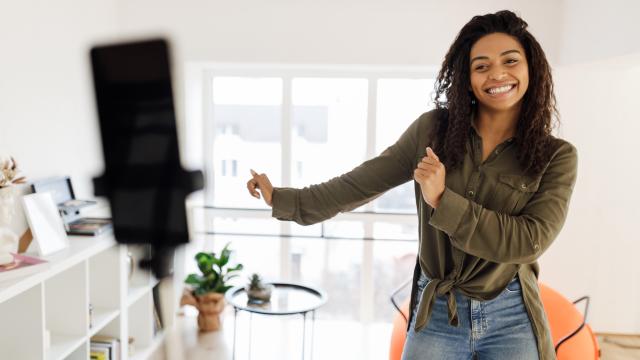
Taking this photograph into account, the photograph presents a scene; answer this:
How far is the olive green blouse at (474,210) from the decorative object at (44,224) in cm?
109

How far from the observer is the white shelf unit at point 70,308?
1692 mm

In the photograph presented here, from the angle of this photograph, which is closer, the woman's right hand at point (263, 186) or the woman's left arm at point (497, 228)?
the woman's left arm at point (497, 228)

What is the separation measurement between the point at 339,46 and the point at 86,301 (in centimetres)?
181

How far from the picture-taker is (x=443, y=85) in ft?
3.81

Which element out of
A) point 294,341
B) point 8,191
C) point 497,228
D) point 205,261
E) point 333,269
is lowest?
point 294,341

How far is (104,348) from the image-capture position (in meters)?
2.22

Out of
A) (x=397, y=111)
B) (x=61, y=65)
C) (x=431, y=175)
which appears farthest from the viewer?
(x=397, y=111)

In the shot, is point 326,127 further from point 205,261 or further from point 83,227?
point 83,227

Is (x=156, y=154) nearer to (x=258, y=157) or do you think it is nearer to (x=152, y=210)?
(x=152, y=210)

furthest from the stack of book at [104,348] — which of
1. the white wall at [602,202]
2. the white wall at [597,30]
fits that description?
the white wall at [597,30]

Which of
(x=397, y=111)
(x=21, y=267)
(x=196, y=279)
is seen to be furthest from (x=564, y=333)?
(x=21, y=267)

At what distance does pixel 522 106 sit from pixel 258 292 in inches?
68.6

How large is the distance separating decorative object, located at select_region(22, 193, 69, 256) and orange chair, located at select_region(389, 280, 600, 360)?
1.23 m

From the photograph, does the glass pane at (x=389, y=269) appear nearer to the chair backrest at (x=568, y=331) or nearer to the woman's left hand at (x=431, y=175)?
the chair backrest at (x=568, y=331)
